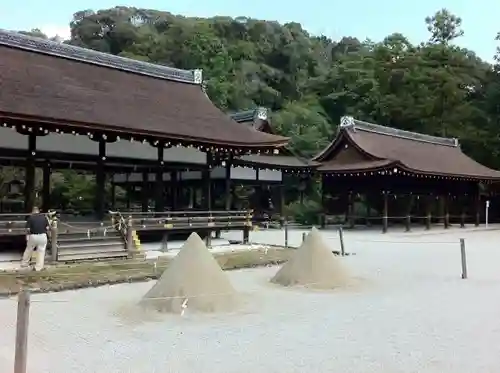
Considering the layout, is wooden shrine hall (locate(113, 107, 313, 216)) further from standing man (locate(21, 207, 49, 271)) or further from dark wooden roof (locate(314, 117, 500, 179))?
standing man (locate(21, 207, 49, 271))

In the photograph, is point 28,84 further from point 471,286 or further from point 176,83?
point 471,286

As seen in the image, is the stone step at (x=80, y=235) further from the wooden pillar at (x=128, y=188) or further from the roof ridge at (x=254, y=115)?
the roof ridge at (x=254, y=115)

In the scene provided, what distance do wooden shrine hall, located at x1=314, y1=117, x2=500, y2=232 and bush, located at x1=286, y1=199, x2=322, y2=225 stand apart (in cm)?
85

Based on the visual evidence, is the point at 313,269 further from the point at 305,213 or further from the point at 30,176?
the point at 305,213

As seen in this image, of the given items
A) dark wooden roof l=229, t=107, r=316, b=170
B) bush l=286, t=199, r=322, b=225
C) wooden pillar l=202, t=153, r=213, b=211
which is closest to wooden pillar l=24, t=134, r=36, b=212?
wooden pillar l=202, t=153, r=213, b=211

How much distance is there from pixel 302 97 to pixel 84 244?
38911 millimetres

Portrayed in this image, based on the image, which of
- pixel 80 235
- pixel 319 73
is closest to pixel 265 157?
pixel 80 235

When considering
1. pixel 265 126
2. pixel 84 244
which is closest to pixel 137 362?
pixel 84 244

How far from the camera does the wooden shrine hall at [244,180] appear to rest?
21266 millimetres

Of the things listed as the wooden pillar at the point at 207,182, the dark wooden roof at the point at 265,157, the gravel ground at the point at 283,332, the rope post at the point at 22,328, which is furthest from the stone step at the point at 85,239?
the dark wooden roof at the point at 265,157

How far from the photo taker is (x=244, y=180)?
23953mm

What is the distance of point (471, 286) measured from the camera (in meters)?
9.41

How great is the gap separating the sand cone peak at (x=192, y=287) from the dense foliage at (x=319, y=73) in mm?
26397

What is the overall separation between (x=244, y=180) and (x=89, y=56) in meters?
9.73
